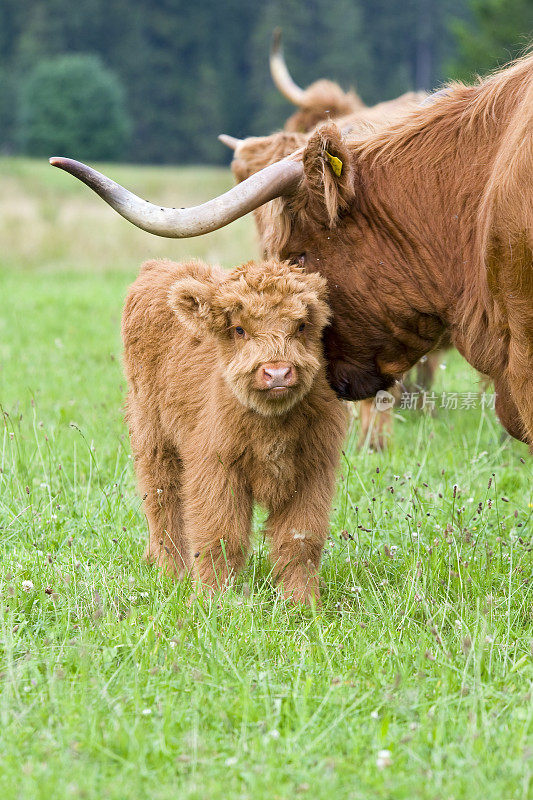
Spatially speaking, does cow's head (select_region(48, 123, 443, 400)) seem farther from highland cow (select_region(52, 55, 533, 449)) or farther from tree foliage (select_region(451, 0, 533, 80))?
tree foliage (select_region(451, 0, 533, 80))

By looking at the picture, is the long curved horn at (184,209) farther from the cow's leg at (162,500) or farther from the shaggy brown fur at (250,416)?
the cow's leg at (162,500)

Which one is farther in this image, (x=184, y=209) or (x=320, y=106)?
(x=320, y=106)

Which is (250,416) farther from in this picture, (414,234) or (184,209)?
(414,234)

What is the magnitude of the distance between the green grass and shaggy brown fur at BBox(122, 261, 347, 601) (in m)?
0.22

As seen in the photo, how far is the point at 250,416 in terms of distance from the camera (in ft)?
11.5

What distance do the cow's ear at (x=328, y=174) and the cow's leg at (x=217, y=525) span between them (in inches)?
40.8

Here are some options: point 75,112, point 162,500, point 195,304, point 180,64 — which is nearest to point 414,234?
point 195,304

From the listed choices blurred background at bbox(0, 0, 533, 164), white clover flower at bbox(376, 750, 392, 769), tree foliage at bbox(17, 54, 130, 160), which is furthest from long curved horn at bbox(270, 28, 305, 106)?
tree foliage at bbox(17, 54, 130, 160)

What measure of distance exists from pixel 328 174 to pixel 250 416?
3.03ft

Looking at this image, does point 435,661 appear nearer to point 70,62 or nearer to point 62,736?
point 62,736

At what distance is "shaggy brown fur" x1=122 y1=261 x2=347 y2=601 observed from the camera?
333cm

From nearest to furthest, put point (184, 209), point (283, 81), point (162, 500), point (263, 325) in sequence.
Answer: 1. point (263, 325)
2. point (184, 209)
3. point (162, 500)
4. point (283, 81)

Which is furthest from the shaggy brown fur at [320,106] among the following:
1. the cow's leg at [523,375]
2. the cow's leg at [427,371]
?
the cow's leg at [523,375]

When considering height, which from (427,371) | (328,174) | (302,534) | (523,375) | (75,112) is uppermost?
(75,112)
